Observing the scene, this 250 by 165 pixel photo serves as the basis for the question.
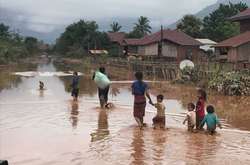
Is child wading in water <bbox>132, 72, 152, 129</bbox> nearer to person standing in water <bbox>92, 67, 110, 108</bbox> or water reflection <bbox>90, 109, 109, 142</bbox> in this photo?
water reflection <bbox>90, 109, 109, 142</bbox>

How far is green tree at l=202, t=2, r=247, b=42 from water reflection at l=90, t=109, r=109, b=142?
5626 cm

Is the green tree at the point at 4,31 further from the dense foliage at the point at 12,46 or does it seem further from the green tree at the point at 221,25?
the green tree at the point at 221,25

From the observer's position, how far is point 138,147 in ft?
32.5

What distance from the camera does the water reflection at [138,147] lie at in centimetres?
877

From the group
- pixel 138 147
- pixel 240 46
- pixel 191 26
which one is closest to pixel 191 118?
pixel 138 147

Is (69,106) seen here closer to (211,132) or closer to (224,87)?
(211,132)

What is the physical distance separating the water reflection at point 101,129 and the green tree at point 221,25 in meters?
56.3

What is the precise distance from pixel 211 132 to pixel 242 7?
7427 centimetres

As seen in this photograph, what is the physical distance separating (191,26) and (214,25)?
695cm

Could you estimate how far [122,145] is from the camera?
10.1 m

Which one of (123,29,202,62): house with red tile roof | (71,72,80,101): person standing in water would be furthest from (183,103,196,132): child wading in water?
(123,29,202,62): house with red tile roof

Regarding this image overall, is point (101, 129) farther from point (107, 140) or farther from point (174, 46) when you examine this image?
point (174, 46)

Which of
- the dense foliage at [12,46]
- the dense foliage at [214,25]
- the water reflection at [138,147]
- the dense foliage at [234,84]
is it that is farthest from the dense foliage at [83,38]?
the water reflection at [138,147]

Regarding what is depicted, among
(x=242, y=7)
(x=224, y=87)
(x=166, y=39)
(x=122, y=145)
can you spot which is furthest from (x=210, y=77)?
(x=242, y=7)
